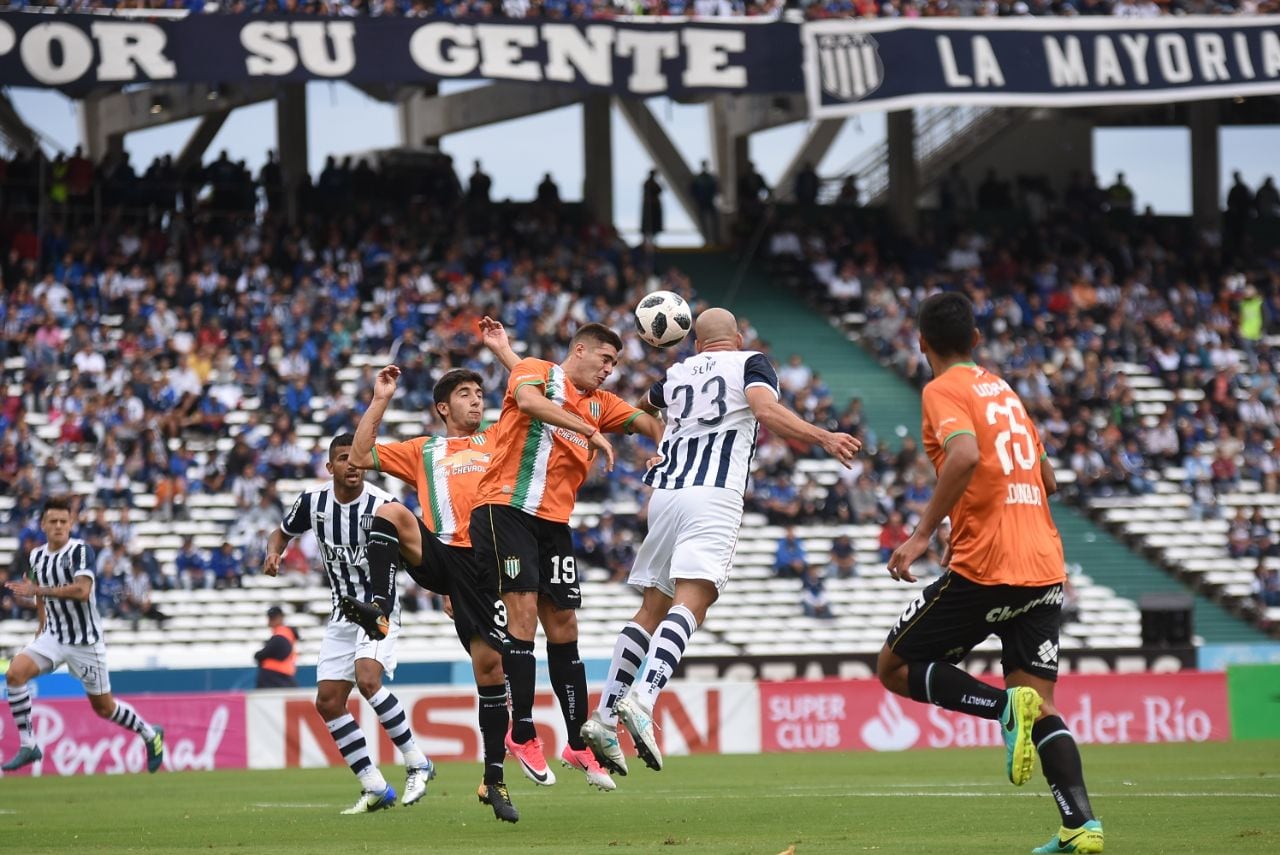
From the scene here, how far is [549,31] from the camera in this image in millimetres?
32844

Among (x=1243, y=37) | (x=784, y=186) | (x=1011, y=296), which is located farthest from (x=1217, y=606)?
(x=784, y=186)

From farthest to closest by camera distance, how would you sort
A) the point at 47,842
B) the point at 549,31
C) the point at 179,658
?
the point at 549,31, the point at 179,658, the point at 47,842

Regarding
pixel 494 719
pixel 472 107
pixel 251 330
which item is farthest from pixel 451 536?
pixel 472 107

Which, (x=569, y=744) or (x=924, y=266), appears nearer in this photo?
(x=569, y=744)

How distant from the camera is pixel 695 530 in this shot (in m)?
11.2

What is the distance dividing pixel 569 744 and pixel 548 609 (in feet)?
2.80

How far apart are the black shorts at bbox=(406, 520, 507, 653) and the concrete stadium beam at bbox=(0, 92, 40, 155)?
27.9 m

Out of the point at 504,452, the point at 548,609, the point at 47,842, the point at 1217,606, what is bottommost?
the point at 1217,606

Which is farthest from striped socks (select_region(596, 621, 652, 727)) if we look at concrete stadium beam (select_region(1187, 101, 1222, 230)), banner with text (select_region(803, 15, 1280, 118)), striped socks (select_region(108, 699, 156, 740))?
concrete stadium beam (select_region(1187, 101, 1222, 230))

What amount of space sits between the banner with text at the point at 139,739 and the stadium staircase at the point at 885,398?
14174mm

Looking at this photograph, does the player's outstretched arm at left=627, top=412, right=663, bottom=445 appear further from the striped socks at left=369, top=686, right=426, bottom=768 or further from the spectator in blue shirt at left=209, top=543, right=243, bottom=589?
the spectator in blue shirt at left=209, top=543, right=243, bottom=589

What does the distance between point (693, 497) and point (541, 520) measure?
0.99m

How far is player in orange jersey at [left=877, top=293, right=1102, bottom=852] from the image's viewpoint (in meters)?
8.66

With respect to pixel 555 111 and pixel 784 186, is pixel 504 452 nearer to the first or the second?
pixel 555 111
